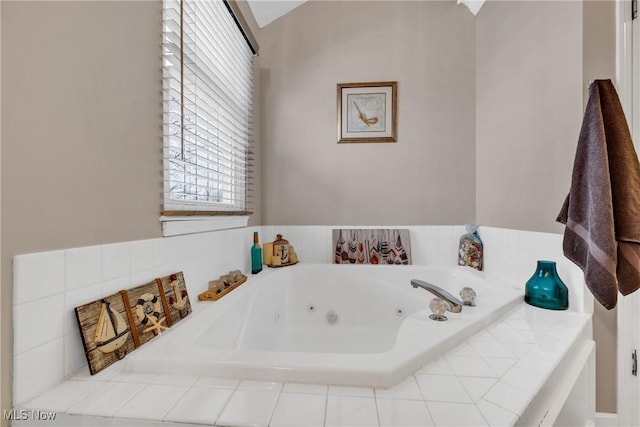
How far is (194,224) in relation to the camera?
4.19 ft

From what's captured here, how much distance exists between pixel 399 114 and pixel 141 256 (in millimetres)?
1941

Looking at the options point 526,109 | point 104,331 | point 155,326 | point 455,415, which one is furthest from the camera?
point 526,109

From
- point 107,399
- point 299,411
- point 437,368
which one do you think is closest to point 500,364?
point 437,368

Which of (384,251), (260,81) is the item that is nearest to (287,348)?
(384,251)

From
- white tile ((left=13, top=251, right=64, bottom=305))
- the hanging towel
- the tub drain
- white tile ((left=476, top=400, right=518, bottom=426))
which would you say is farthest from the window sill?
the hanging towel

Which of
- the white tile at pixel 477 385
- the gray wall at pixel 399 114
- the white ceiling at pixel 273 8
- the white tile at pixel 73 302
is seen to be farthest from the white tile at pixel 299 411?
the white ceiling at pixel 273 8

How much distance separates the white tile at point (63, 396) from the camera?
23.8 inches

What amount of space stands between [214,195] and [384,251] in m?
1.25

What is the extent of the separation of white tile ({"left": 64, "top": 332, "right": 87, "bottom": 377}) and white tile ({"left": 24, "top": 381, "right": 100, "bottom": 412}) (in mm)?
39

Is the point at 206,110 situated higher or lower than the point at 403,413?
higher

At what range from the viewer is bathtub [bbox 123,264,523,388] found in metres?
0.71

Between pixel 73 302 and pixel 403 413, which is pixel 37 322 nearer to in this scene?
pixel 73 302

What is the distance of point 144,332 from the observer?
89cm

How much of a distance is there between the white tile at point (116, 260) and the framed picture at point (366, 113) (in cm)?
166
